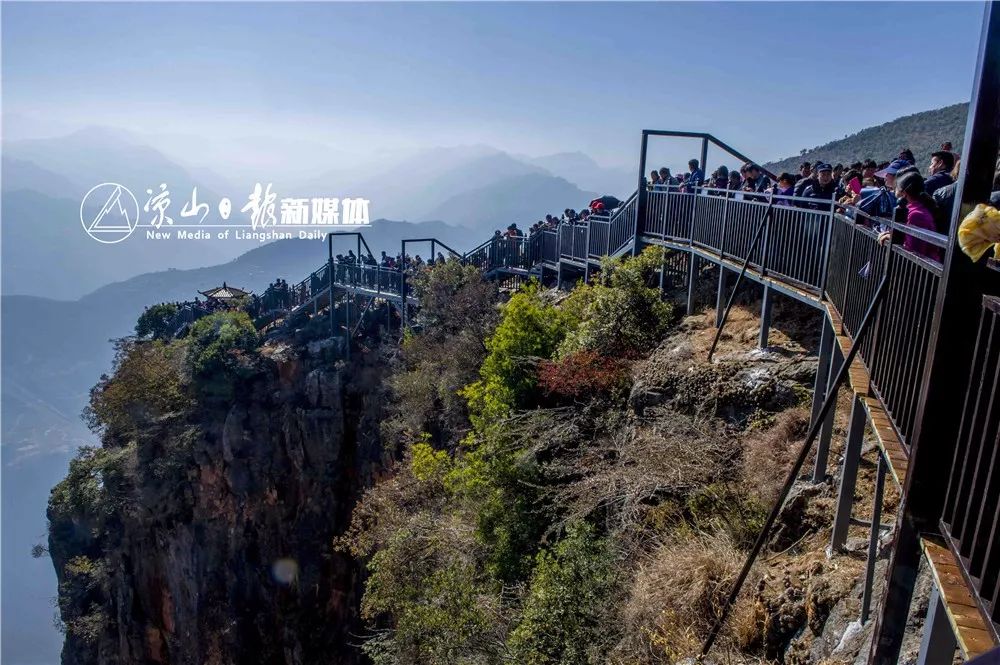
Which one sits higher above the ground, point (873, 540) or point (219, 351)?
point (873, 540)

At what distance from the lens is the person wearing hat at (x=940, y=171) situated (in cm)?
549

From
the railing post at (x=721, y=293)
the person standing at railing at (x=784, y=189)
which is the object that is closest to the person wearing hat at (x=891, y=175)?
the person standing at railing at (x=784, y=189)

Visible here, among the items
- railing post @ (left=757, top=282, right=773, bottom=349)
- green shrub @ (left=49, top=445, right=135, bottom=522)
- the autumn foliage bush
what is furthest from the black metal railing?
green shrub @ (left=49, top=445, right=135, bottom=522)

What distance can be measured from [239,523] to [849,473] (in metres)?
21.6

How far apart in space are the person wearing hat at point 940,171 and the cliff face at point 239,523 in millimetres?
17545

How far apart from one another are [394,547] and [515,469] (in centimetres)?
318

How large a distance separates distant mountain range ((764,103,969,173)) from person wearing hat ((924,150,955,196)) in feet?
56.0

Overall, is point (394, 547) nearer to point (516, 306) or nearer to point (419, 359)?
point (516, 306)

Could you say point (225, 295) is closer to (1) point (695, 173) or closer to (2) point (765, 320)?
(1) point (695, 173)

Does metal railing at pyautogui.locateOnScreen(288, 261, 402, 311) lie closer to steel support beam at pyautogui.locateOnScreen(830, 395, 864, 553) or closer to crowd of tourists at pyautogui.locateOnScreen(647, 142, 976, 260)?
crowd of tourists at pyautogui.locateOnScreen(647, 142, 976, 260)

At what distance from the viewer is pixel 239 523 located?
21.8 metres

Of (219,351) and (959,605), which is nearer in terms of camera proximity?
(959,605)

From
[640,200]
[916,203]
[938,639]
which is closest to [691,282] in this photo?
[640,200]

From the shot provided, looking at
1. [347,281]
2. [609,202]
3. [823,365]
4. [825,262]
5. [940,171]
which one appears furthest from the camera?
[347,281]
